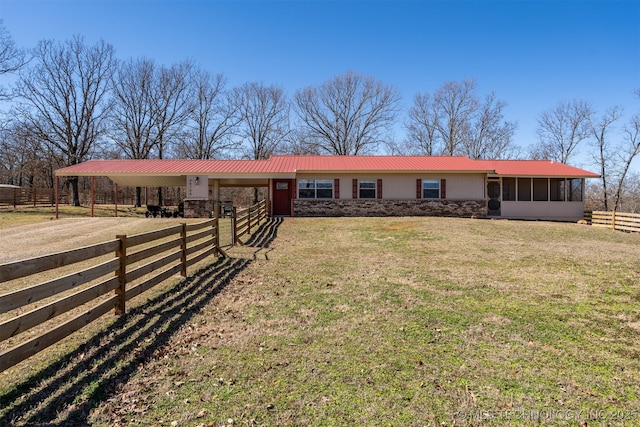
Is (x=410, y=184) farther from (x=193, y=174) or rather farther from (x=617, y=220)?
(x=193, y=174)

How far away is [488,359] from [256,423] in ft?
8.20

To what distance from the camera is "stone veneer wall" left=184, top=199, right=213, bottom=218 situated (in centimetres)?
2017

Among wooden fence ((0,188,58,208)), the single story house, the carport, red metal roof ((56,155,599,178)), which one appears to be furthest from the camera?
wooden fence ((0,188,58,208))

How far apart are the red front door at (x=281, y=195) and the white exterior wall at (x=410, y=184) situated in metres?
0.94

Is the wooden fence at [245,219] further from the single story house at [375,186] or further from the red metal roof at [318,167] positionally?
the red metal roof at [318,167]

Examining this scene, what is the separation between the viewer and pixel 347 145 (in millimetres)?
39438

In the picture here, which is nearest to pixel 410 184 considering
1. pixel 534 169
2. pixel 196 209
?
pixel 534 169

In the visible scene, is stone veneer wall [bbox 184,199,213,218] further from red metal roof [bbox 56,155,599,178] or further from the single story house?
red metal roof [bbox 56,155,599,178]

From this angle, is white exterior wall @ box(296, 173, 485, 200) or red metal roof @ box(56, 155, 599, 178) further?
white exterior wall @ box(296, 173, 485, 200)

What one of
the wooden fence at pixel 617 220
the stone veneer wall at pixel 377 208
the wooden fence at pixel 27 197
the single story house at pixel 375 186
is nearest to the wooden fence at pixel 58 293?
the stone veneer wall at pixel 377 208

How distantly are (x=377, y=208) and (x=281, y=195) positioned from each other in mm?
5737

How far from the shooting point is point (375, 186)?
2062 cm

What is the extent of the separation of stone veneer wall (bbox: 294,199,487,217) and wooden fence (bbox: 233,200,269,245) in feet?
10.3

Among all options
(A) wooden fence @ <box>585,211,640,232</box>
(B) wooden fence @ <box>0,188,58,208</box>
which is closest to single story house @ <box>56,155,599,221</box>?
(A) wooden fence @ <box>585,211,640,232</box>
